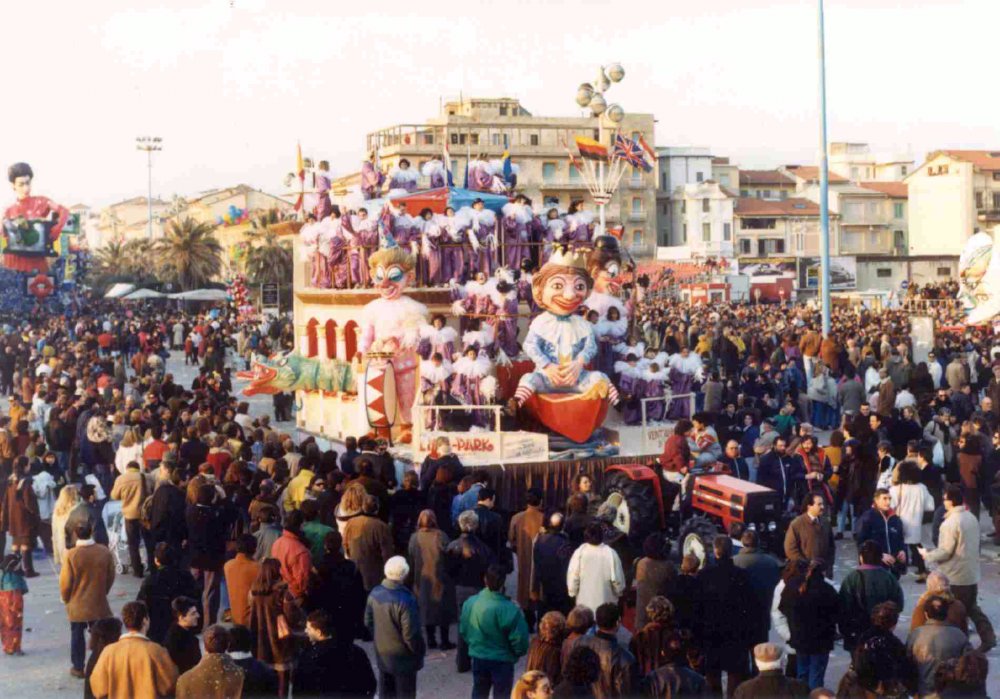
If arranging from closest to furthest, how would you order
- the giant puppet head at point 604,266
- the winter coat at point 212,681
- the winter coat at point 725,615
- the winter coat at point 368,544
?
the winter coat at point 212,681
the winter coat at point 725,615
the winter coat at point 368,544
the giant puppet head at point 604,266

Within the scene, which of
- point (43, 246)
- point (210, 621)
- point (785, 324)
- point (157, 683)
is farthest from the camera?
point (43, 246)

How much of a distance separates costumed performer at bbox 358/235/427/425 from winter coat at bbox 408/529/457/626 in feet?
19.2

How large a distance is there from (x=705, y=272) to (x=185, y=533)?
5124 cm

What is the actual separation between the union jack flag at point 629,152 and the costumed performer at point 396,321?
6402mm

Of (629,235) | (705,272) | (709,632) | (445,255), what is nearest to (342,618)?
(709,632)

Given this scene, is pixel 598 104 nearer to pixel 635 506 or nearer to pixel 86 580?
pixel 635 506

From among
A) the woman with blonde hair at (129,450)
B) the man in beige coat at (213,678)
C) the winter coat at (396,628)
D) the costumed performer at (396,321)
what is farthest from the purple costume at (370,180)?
the man in beige coat at (213,678)

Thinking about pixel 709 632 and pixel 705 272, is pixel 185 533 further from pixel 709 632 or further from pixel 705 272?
pixel 705 272

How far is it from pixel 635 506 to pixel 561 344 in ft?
9.93

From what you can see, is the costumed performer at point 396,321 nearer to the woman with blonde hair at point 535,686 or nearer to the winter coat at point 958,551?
the winter coat at point 958,551

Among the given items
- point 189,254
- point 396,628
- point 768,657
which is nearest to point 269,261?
point 189,254

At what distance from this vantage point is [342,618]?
9.69 meters

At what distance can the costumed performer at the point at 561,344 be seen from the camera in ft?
52.6

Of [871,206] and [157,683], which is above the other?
[871,206]
